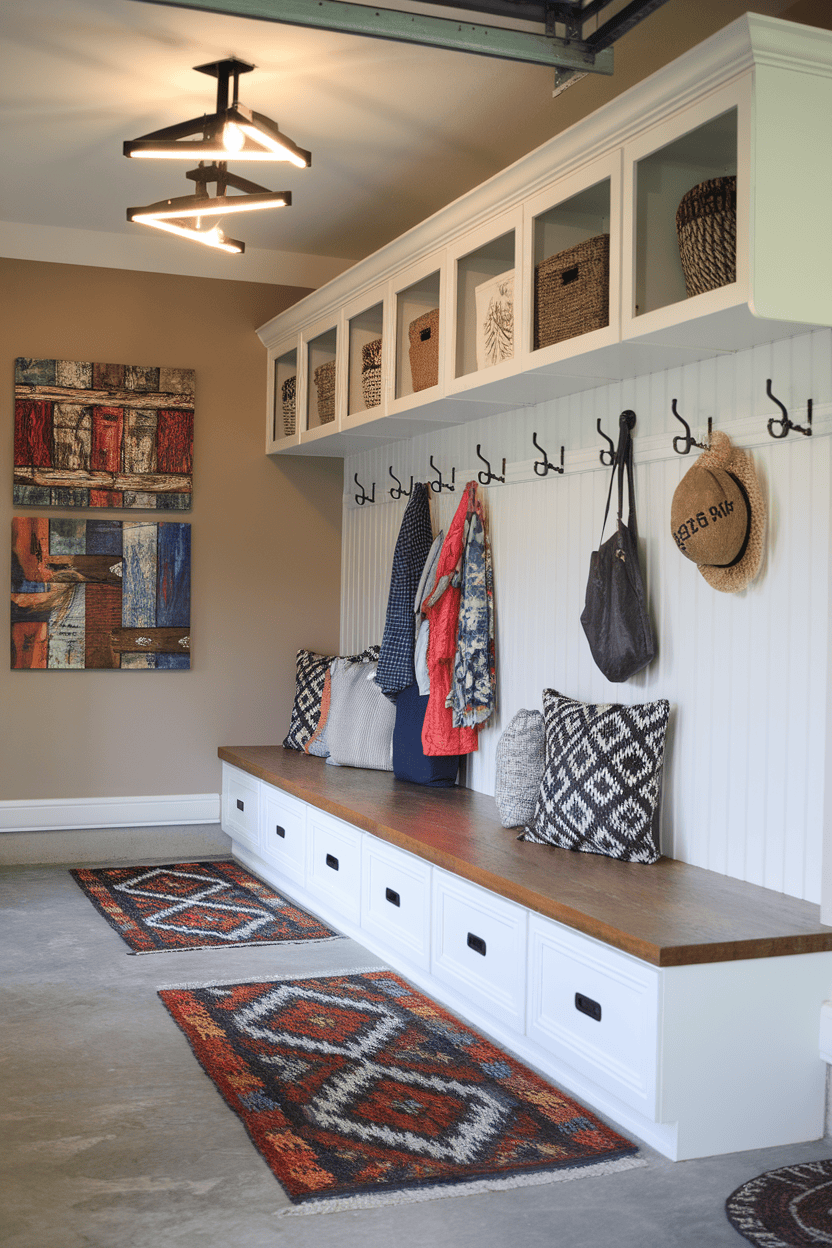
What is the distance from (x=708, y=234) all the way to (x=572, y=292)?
21.1 inches

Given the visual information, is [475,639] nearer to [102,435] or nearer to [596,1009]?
[596,1009]

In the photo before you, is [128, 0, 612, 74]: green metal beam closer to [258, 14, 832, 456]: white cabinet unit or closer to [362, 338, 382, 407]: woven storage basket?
[258, 14, 832, 456]: white cabinet unit

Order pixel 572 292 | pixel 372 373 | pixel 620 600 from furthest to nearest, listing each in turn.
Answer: pixel 372 373
pixel 620 600
pixel 572 292

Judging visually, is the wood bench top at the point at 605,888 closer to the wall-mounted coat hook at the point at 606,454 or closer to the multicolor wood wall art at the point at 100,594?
the wall-mounted coat hook at the point at 606,454

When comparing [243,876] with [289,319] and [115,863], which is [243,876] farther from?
[289,319]

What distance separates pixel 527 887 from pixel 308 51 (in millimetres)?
2366

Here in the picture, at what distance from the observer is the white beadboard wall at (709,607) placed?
8.91ft

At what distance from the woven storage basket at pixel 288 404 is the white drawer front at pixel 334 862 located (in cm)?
185

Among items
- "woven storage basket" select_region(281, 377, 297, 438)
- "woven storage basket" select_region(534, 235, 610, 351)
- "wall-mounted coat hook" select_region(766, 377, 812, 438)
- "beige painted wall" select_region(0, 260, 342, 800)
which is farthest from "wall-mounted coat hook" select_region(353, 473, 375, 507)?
"wall-mounted coat hook" select_region(766, 377, 812, 438)

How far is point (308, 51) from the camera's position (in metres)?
3.30

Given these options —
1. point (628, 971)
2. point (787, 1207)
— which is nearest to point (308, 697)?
point (628, 971)

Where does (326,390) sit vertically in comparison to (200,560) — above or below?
above

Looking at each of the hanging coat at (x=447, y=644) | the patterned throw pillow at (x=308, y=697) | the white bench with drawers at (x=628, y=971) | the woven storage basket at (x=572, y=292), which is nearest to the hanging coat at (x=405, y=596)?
the hanging coat at (x=447, y=644)

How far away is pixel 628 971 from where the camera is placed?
2.42 meters
